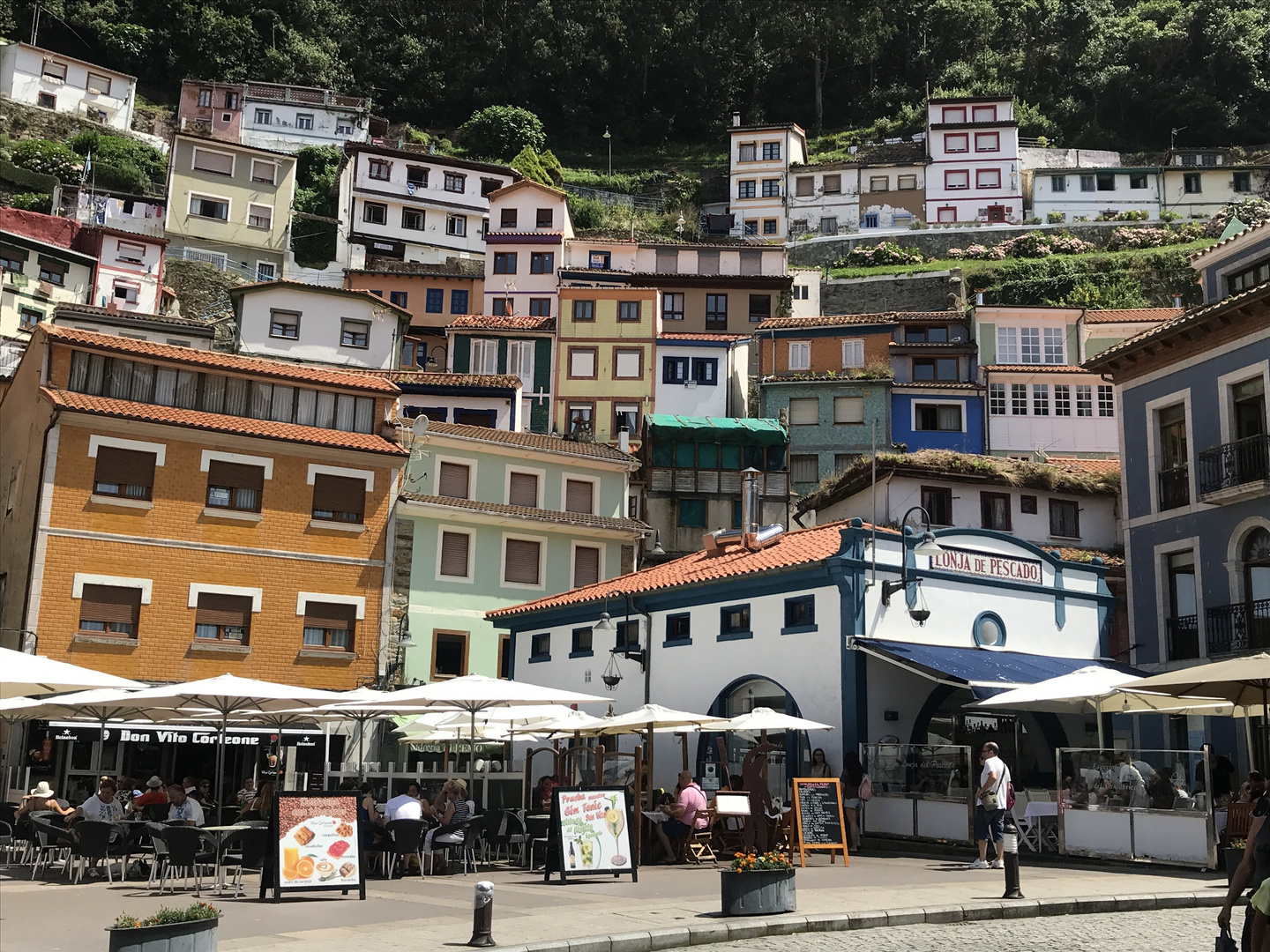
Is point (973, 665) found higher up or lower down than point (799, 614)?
lower down

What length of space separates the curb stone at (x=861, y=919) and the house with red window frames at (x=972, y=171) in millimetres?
76705

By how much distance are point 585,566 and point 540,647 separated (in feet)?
22.2

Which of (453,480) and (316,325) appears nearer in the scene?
(453,480)

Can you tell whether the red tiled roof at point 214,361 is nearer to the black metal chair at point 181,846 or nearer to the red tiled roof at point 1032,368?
the black metal chair at point 181,846

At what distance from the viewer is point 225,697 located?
64.8 feet

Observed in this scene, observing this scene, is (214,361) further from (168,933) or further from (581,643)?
(168,933)

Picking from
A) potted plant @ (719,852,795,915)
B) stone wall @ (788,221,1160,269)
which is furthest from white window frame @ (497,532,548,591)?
stone wall @ (788,221,1160,269)

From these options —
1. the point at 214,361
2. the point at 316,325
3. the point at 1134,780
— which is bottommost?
the point at 1134,780

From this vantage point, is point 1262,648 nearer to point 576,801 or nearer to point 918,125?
point 576,801

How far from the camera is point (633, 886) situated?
56.1ft

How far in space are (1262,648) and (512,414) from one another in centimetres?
2931

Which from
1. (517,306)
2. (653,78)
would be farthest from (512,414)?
(653,78)

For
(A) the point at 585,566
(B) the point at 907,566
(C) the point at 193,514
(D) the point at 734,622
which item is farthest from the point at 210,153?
(B) the point at 907,566

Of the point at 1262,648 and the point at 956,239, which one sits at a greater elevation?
the point at 956,239
